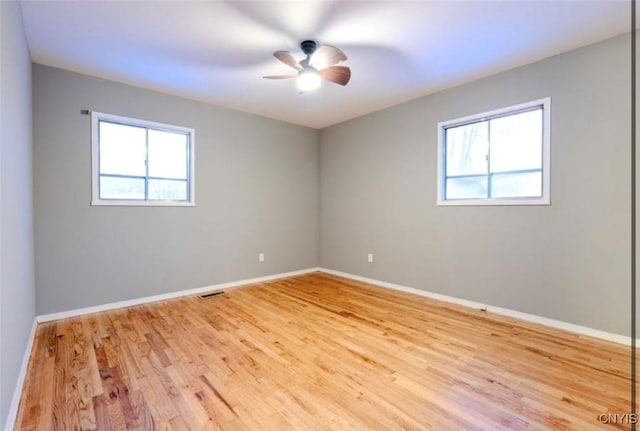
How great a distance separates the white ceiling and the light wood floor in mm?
2620

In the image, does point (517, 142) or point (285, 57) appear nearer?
point (285, 57)

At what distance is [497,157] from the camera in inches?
131

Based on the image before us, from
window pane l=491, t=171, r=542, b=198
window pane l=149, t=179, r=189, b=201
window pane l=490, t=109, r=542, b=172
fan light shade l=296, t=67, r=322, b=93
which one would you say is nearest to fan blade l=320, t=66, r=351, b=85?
fan light shade l=296, t=67, r=322, b=93

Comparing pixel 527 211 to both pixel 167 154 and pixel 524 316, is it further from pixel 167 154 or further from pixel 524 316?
pixel 167 154

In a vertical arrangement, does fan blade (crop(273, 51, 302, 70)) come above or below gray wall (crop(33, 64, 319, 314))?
above

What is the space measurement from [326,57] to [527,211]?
2.51m

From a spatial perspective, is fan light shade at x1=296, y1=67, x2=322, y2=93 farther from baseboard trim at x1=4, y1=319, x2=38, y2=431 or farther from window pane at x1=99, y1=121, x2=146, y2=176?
baseboard trim at x1=4, y1=319, x2=38, y2=431

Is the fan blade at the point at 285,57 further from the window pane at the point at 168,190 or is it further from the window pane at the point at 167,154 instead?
the window pane at the point at 168,190

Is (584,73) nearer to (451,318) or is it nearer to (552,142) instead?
(552,142)

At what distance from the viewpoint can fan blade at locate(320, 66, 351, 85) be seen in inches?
104

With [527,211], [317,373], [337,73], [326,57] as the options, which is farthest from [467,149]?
[317,373]

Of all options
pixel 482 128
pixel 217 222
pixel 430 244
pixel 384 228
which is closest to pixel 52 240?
pixel 217 222

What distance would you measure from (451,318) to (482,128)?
2.20 m

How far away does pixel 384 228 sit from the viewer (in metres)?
4.44
